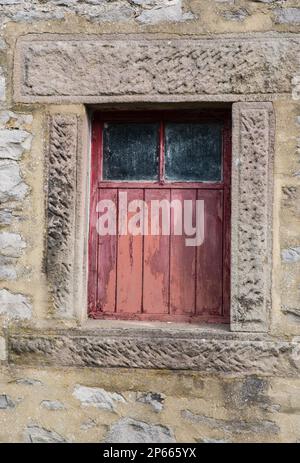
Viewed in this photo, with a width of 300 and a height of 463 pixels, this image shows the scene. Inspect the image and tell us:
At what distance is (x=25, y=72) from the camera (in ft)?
10.6

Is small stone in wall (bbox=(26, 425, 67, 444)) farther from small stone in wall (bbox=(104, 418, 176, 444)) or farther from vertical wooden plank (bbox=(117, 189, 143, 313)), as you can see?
vertical wooden plank (bbox=(117, 189, 143, 313))

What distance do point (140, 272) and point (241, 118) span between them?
94cm

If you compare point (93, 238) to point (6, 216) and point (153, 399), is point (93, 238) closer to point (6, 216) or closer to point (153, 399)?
point (6, 216)

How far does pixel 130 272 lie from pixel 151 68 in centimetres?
105

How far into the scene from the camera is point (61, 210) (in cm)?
320

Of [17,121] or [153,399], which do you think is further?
[17,121]

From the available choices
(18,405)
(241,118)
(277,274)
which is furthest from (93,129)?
(18,405)

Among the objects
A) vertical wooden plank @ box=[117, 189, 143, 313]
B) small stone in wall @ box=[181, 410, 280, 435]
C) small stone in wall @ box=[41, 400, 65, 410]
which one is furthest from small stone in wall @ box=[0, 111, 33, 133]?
small stone in wall @ box=[181, 410, 280, 435]

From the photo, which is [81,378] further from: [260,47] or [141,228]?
[260,47]

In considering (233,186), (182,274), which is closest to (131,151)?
(233,186)

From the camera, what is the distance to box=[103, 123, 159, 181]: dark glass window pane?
11.0 feet

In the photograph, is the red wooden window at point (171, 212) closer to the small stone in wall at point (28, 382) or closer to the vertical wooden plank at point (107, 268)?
the vertical wooden plank at point (107, 268)

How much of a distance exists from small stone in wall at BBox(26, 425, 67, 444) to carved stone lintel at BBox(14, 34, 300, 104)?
1651 mm

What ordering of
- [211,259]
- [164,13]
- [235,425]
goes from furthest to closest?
[211,259] < [164,13] < [235,425]
